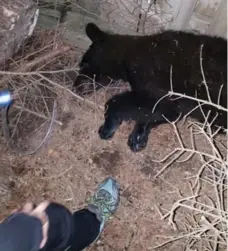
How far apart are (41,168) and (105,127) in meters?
0.57

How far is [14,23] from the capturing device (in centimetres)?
313

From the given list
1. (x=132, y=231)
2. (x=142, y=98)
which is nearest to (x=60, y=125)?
(x=142, y=98)

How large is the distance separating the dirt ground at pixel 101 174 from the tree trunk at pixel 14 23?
1.83 feet

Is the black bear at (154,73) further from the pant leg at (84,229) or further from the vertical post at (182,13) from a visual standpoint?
the pant leg at (84,229)

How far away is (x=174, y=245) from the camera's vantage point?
3084mm

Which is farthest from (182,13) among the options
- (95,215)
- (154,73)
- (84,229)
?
(84,229)

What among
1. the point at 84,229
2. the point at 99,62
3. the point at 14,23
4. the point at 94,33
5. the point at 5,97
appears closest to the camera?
the point at 84,229

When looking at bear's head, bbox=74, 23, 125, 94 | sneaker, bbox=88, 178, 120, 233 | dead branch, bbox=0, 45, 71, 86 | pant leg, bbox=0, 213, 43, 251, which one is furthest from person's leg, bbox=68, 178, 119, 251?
dead branch, bbox=0, 45, 71, 86

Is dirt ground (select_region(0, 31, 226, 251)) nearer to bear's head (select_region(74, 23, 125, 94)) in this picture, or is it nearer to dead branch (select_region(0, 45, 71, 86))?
bear's head (select_region(74, 23, 125, 94))

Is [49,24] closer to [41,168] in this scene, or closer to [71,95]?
[71,95]

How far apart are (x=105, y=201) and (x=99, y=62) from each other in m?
1.00

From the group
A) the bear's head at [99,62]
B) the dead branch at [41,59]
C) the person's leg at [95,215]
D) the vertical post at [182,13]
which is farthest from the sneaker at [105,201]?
the vertical post at [182,13]

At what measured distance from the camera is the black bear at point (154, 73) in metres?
2.96

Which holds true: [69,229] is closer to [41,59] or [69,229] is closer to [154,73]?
[154,73]
